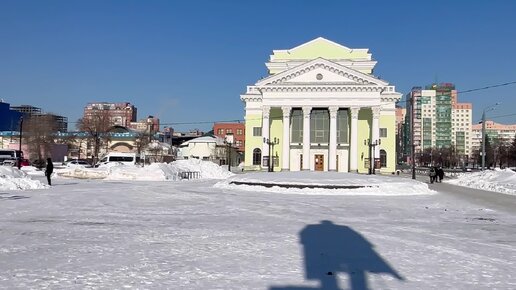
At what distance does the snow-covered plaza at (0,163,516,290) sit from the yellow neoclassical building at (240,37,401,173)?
45106mm

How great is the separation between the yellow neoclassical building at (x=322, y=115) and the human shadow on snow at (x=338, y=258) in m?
51.6

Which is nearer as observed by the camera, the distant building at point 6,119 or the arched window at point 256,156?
the arched window at point 256,156

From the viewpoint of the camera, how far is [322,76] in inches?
2477

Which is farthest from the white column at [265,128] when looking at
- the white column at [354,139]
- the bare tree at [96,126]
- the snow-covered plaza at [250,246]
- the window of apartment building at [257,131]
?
the snow-covered plaza at [250,246]

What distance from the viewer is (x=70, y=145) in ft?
304

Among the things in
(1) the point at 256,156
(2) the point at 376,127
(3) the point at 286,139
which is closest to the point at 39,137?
(1) the point at 256,156

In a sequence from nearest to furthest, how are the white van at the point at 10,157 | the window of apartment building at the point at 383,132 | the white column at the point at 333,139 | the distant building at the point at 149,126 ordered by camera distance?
the white van at the point at 10,157 < the white column at the point at 333,139 < the window of apartment building at the point at 383,132 < the distant building at the point at 149,126

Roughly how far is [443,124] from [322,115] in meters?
106

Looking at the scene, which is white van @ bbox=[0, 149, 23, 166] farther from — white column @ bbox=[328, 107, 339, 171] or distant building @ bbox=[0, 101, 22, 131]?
distant building @ bbox=[0, 101, 22, 131]

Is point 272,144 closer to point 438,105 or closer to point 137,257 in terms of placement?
point 137,257

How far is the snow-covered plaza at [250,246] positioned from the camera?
6.72 metres

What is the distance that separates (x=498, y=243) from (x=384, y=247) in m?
2.85

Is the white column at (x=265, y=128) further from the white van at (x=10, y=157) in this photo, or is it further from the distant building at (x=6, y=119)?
the distant building at (x=6, y=119)

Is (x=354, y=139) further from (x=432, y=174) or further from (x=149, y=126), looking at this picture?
(x=149, y=126)
